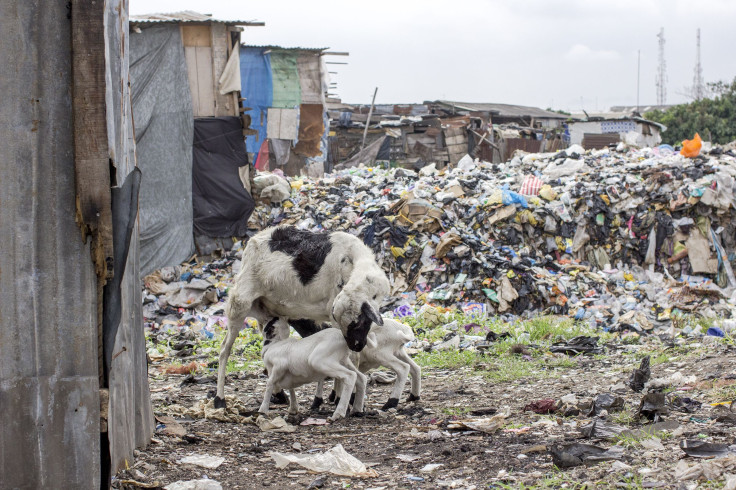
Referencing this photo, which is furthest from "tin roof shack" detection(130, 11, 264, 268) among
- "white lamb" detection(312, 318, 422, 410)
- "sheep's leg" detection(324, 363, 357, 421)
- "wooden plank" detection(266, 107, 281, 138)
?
"sheep's leg" detection(324, 363, 357, 421)

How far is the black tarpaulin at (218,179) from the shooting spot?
559 inches

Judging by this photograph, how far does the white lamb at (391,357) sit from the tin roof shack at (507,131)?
862 inches

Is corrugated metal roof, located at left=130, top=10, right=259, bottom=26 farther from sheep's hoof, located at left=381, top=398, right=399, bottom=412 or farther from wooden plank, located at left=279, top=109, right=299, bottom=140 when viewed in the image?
sheep's hoof, located at left=381, top=398, right=399, bottom=412

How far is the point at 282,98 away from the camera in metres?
22.2

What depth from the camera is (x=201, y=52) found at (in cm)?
1437

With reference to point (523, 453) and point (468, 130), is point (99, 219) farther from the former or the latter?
point (468, 130)

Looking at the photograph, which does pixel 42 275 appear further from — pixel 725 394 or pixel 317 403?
pixel 725 394

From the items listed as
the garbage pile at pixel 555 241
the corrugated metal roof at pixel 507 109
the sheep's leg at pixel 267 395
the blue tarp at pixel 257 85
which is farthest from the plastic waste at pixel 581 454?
the corrugated metal roof at pixel 507 109

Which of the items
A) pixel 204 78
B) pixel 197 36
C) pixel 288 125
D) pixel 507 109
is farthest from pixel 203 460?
pixel 507 109

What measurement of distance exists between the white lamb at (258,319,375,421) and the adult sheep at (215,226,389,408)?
169 millimetres

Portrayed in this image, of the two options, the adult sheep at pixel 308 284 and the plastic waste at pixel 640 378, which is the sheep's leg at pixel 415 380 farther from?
the plastic waste at pixel 640 378

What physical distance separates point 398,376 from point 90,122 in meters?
3.50

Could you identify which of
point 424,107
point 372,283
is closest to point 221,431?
point 372,283

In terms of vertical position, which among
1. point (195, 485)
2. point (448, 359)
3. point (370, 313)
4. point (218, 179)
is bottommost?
point (448, 359)
